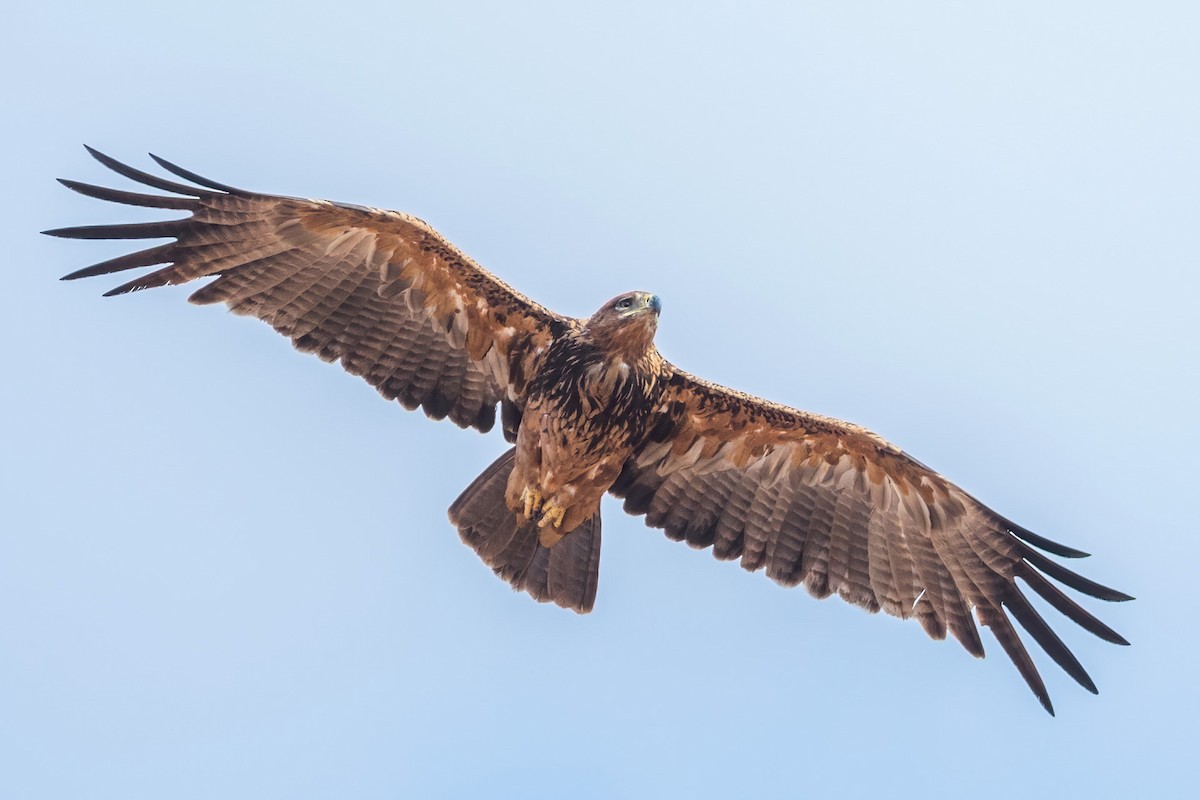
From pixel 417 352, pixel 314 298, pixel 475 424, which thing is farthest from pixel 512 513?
pixel 314 298

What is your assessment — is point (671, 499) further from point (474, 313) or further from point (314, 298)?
point (314, 298)

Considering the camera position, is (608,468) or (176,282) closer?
(176,282)

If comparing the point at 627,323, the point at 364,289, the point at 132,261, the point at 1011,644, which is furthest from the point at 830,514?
the point at 132,261

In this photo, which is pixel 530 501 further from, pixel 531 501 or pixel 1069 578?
pixel 1069 578

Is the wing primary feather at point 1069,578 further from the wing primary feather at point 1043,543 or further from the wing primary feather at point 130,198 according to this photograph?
the wing primary feather at point 130,198

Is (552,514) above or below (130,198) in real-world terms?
below

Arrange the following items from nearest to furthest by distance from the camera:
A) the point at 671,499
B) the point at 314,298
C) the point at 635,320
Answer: the point at 635,320 < the point at 314,298 < the point at 671,499
